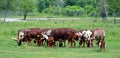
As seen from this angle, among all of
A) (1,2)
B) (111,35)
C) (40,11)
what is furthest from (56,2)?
(111,35)

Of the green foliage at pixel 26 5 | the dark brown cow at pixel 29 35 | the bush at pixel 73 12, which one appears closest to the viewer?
the dark brown cow at pixel 29 35

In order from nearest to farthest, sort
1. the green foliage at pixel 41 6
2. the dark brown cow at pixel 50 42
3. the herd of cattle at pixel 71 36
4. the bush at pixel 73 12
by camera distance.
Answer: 1. the dark brown cow at pixel 50 42
2. the herd of cattle at pixel 71 36
3. the bush at pixel 73 12
4. the green foliage at pixel 41 6

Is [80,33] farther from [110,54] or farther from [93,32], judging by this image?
[110,54]

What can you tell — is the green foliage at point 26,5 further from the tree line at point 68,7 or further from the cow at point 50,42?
the cow at point 50,42

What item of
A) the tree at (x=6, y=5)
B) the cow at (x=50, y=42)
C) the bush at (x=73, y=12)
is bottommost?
the bush at (x=73, y=12)

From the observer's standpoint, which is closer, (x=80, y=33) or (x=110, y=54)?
(x=110, y=54)

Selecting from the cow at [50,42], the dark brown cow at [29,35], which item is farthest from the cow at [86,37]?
the dark brown cow at [29,35]

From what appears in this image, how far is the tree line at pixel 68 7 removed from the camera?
56.8 metres

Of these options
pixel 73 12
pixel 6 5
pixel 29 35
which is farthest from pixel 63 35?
pixel 73 12

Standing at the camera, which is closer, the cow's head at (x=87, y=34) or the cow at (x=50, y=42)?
the cow at (x=50, y=42)

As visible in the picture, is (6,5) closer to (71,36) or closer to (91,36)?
(71,36)

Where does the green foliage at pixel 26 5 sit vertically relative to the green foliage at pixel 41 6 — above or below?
above

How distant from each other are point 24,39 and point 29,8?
148 ft

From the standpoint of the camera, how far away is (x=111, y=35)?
3216 centimetres
